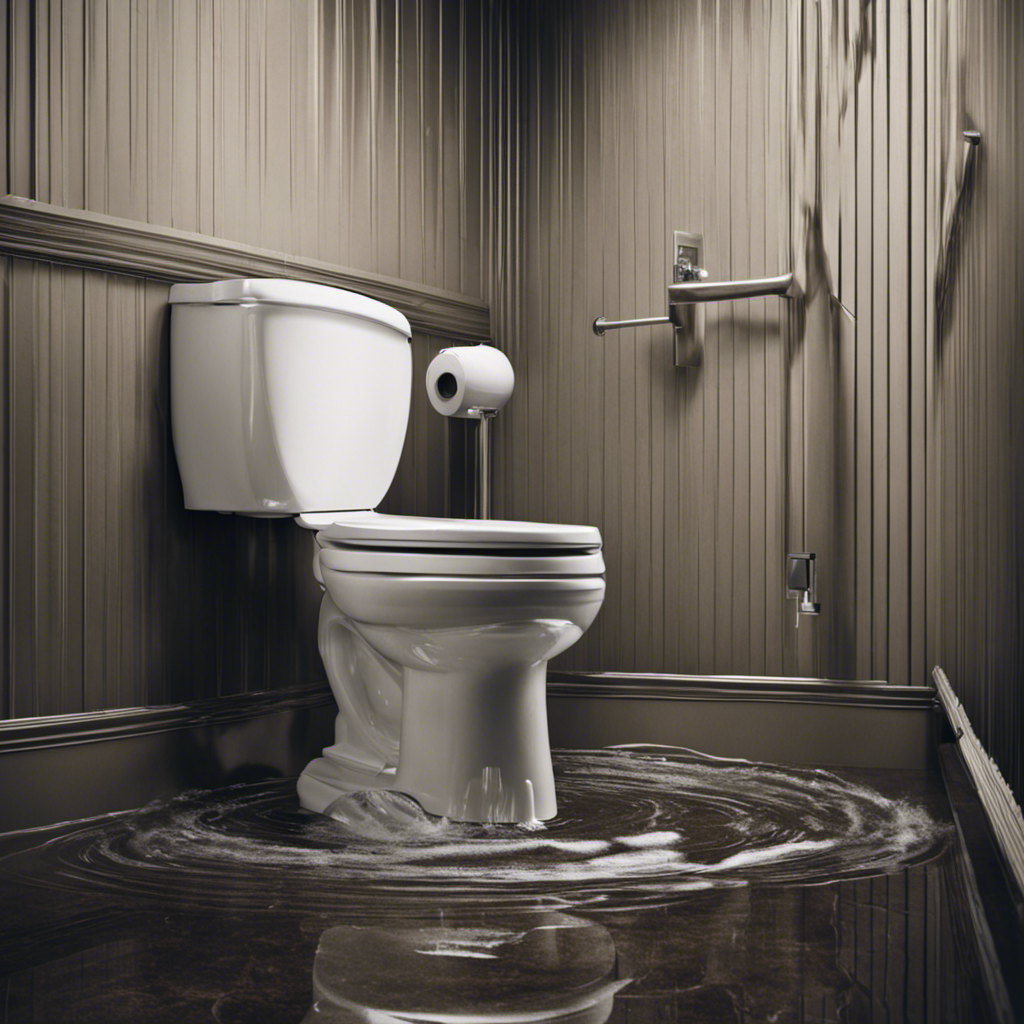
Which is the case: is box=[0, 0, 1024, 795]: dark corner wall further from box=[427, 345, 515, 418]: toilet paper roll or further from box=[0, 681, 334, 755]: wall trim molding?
box=[427, 345, 515, 418]: toilet paper roll

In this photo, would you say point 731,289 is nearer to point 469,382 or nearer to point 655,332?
point 655,332

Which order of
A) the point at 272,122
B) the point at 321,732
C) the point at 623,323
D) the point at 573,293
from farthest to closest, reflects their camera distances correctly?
the point at 573,293 < the point at 623,323 < the point at 321,732 < the point at 272,122

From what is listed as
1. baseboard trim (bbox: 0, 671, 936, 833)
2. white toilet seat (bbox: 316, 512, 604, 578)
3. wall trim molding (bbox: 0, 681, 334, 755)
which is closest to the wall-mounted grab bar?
baseboard trim (bbox: 0, 671, 936, 833)

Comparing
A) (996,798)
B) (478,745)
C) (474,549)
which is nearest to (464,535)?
(474,549)

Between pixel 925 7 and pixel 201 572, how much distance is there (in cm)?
182

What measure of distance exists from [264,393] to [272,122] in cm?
61

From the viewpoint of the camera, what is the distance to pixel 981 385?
1547mm

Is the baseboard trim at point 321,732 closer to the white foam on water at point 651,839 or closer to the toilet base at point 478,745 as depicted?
the toilet base at point 478,745

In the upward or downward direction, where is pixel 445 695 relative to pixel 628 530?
downward

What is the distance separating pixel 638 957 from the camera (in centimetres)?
124

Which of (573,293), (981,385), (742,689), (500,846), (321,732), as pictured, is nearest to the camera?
(981,385)

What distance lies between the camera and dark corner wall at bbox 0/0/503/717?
5.92 ft

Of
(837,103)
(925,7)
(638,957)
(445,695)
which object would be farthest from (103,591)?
(925,7)

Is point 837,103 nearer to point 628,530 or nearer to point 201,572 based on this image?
point 628,530
